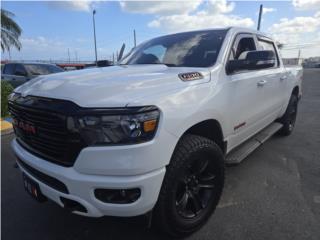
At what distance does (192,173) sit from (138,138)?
0.84 metres

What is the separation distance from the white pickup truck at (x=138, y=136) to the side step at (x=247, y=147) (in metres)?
0.05

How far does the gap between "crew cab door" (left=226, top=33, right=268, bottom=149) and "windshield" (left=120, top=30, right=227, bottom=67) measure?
0.23 meters

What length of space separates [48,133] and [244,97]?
2.10 metres

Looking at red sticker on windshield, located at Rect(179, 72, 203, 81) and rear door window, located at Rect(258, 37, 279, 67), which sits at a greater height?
rear door window, located at Rect(258, 37, 279, 67)

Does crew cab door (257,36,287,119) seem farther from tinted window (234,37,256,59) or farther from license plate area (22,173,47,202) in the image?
license plate area (22,173,47,202)

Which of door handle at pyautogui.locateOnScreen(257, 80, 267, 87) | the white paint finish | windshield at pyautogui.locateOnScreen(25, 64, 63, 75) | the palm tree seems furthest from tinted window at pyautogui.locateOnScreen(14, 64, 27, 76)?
door handle at pyautogui.locateOnScreen(257, 80, 267, 87)

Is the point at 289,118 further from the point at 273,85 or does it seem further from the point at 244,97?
the point at 244,97

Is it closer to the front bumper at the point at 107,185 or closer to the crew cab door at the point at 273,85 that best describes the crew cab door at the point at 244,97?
the crew cab door at the point at 273,85

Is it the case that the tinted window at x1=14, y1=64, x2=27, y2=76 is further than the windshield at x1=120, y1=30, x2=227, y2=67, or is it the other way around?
the tinted window at x1=14, y1=64, x2=27, y2=76

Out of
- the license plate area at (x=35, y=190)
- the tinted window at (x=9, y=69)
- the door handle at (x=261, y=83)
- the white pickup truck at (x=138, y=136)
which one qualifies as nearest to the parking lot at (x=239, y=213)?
the white pickup truck at (x=138, y=136)

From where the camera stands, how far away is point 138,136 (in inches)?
69.7

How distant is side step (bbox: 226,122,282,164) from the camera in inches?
118

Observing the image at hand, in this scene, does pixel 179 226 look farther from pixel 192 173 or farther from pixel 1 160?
pixel 1 160

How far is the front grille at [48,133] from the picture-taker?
5.98ft
